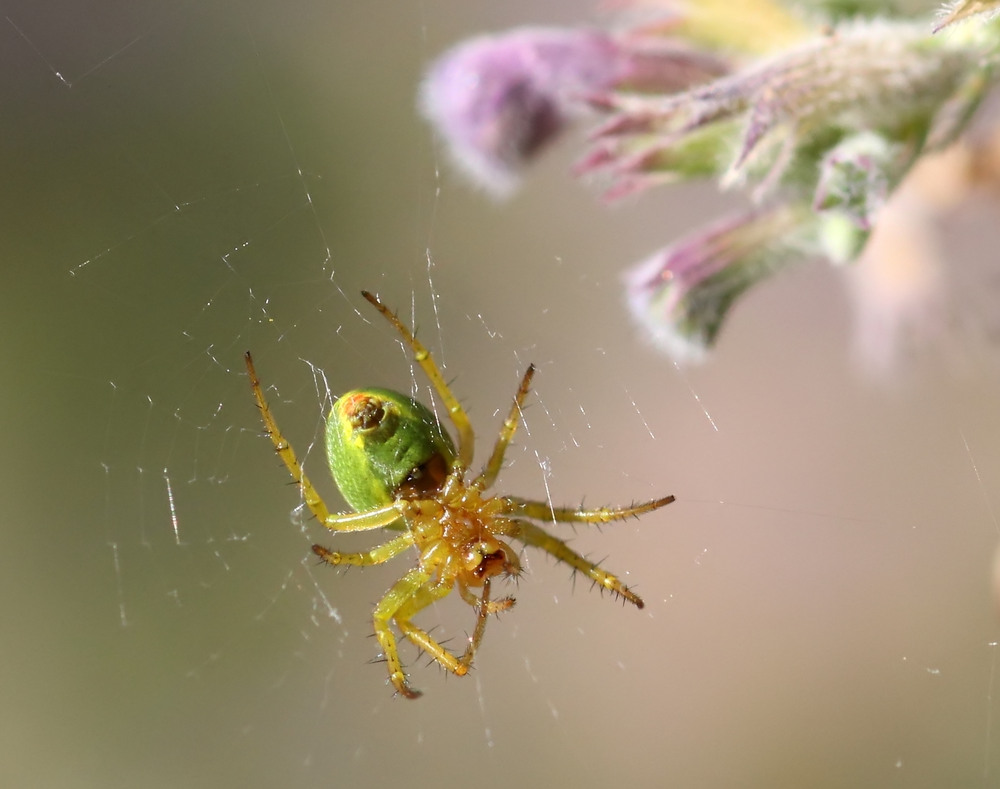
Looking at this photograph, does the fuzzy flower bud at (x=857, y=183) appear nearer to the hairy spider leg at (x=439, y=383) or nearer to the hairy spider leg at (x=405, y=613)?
the hairy spider leg at (x=439, y=383)

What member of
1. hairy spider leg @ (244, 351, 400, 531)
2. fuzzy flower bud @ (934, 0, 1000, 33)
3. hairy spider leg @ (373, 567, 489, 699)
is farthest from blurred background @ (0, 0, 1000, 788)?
fuzzy flower bud @ (934, 0, 1000, 33)

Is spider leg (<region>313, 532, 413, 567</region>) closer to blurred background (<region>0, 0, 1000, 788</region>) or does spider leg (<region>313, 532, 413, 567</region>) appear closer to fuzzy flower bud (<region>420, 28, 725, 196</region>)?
fuzzy flower bud (<region>420, 28, 725, 196</region>)

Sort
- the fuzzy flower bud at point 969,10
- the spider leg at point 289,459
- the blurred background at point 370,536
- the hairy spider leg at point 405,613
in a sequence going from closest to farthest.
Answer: the fuzzy flower bud at point 969,10, the spider leg at point 289,459, the hairy spider leg at point 405,613, the blurred background at point 370,536

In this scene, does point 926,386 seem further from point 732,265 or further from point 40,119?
point 40,119

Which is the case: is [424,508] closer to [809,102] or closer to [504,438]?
[504,438]

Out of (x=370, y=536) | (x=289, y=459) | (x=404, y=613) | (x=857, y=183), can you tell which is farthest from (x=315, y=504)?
(x=370, y=536)

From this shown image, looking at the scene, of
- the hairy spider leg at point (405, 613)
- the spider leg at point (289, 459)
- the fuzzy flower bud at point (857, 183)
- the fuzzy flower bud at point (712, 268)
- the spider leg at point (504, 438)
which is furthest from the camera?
the hairy spider leg at point (405, 613)

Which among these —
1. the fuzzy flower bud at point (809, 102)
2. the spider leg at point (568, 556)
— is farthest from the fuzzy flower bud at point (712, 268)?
the spider leg at point (568, 556)
